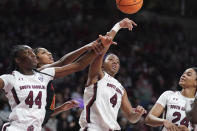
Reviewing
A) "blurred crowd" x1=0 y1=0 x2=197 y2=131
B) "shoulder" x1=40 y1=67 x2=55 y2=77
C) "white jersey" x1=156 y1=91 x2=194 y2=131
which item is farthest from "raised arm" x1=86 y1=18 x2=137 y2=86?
"blurred crowd" x1=0 y1=0 x2=197 y2=131

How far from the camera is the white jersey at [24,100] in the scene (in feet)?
12.9

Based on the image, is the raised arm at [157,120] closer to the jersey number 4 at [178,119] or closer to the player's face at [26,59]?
the jersey number 4 at [178,119]

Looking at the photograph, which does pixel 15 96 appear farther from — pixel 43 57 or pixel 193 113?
pixel 193 113

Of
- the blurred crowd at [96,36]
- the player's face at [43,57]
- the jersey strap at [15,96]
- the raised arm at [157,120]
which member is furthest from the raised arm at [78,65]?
the blurred crowd at [96,36]

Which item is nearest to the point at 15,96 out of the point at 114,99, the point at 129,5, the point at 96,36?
the point at 114,99

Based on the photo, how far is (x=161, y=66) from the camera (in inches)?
593

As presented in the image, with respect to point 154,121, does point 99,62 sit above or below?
above

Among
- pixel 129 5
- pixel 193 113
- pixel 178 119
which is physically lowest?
pixel 178 119

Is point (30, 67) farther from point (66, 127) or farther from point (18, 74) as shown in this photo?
point (66, 127)

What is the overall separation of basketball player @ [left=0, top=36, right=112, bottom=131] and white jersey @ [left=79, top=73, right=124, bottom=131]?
0.62 m

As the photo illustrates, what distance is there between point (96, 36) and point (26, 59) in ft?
40.7

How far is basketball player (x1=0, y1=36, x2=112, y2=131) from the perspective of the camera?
395 cm

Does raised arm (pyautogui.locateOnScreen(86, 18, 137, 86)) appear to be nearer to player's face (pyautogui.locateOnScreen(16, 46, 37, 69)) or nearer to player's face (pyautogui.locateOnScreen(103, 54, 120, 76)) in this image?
player's face (pyautogui.locateOnScreen(103, 54, 120, 76))

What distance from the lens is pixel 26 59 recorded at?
13.4 feet
